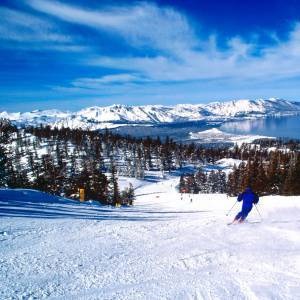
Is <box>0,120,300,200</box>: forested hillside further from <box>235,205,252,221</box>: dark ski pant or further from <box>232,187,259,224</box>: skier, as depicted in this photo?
A: <box>235,205,252,221</box>: dark ski pant

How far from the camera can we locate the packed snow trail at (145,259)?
23.5ft

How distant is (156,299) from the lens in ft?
22.3

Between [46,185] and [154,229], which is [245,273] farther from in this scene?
[46,185]

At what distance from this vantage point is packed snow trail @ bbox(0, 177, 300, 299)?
716 cm

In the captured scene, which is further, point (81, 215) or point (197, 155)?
point (197, 155)

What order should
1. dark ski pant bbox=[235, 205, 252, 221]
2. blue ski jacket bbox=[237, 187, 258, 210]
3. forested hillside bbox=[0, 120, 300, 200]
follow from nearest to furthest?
dark ski pant bbox=[235, 205, 252, 221], blue ski jacket bbox=[237, 187, 258, 210], forested hillside bbox=[0, 120, 300, 200]

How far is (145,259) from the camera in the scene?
9227 mm

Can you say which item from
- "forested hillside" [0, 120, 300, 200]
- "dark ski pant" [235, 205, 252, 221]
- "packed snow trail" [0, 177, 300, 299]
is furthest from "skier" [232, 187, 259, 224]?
"forested hillside" [0, 120, 300, 200]

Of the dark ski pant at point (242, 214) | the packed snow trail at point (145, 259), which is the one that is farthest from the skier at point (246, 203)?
the packed snow trail at point (145, 259)

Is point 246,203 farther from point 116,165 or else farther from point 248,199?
point 116,165

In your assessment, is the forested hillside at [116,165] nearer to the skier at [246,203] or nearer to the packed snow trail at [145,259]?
the skier at [246,203]

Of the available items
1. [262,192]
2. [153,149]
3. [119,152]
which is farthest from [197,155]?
[262,192]

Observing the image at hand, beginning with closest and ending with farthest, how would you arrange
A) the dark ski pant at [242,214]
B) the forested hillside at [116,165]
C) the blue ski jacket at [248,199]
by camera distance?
the dark ski pant at [242,214] < the blue ski jacket at [248,199] < the forested hillside at [116,165]

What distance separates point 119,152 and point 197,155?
3796cm
